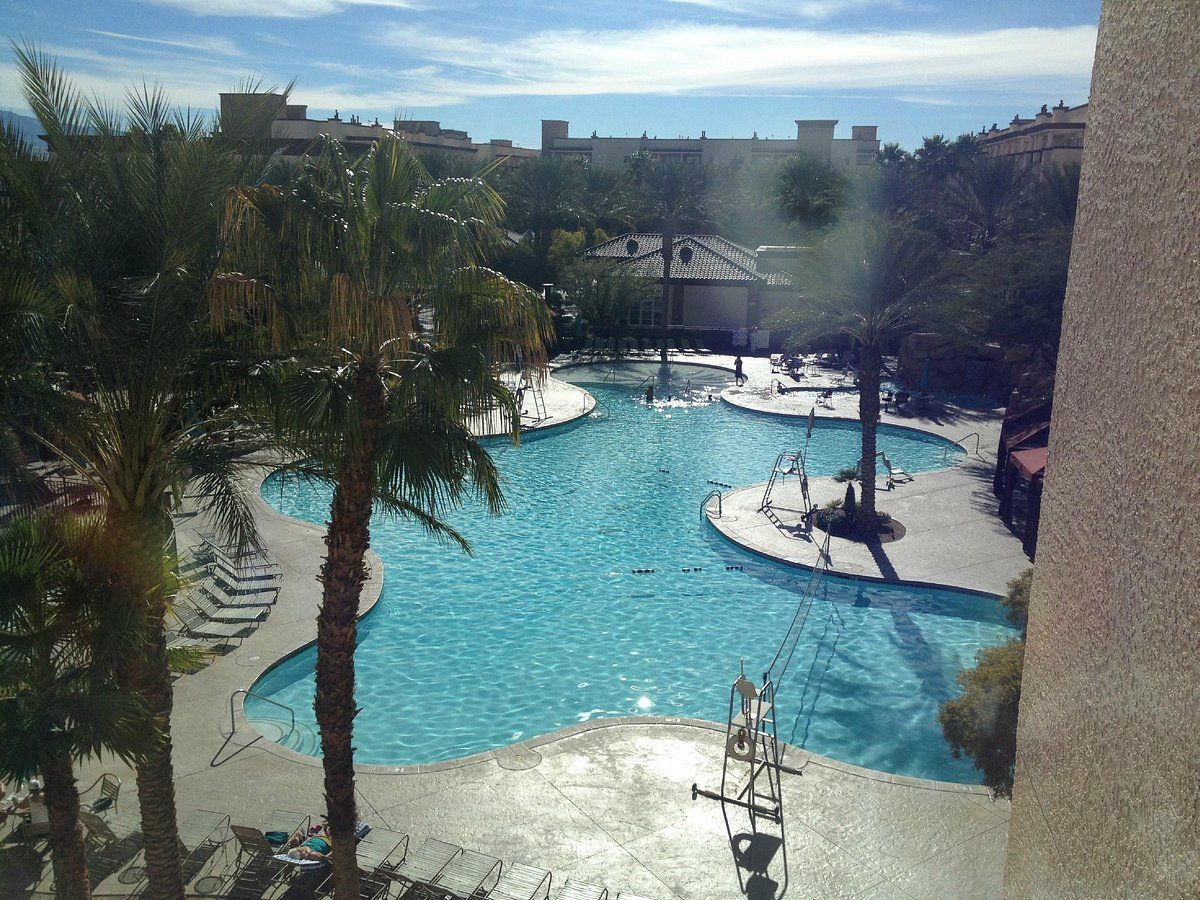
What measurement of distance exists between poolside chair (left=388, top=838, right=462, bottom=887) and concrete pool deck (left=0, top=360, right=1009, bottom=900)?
1.84 feet

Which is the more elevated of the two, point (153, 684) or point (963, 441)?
point (153, 684)

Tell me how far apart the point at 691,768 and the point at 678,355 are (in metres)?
33.7

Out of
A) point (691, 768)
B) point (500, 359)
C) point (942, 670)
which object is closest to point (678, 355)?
point (942, 670)

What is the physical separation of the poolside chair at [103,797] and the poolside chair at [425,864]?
3583 mm

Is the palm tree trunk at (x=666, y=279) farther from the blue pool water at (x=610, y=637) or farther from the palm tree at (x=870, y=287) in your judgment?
the palm tree at (x=870, y=287)

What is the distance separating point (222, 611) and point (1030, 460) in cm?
1656

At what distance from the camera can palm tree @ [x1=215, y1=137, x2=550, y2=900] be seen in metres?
7.54

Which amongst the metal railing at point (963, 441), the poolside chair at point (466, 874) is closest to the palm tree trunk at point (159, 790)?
the poolside chair at point (466, 874)

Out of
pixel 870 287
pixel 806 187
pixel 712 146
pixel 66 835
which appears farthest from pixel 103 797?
pixel 712 146

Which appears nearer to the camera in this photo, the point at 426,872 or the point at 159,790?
the point at 159,790

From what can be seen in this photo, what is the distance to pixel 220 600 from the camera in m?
16.7

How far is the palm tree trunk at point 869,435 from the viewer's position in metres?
21.4

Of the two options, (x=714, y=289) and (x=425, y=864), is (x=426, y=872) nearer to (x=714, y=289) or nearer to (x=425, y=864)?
(x=425, y=864)

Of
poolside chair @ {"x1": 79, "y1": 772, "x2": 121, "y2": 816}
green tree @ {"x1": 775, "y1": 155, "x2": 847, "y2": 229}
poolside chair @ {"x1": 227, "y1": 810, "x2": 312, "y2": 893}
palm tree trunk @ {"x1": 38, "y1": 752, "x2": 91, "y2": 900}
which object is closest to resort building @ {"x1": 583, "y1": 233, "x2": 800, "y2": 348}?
green tree @ {"x1": 775, "y1": 155, "x2": 847, "y2": 229}
